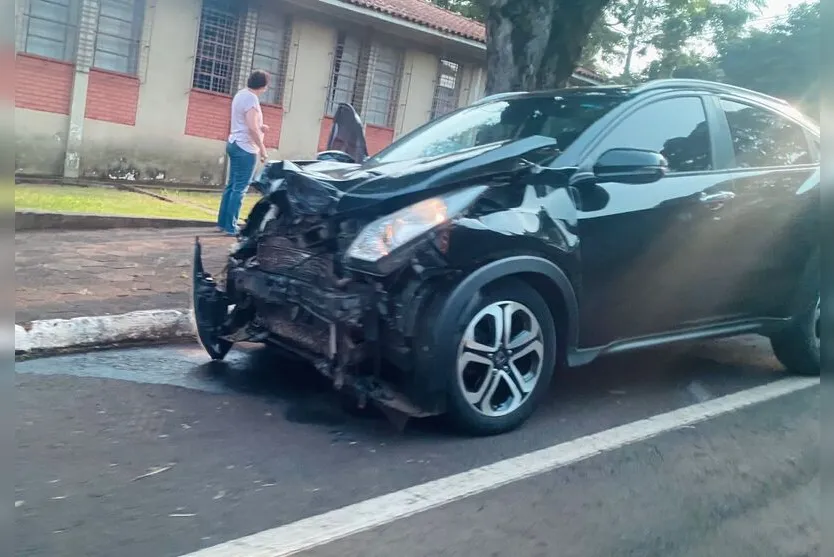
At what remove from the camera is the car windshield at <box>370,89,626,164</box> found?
4875mm

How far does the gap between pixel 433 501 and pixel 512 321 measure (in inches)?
45.2

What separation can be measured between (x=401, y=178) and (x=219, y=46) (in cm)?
1221

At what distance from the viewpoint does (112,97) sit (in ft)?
45.3

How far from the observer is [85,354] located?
501 cm

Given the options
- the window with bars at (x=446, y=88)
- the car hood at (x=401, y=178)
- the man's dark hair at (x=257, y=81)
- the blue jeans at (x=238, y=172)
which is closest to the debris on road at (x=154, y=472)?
Answer: the car hood at (x=401, y=178)

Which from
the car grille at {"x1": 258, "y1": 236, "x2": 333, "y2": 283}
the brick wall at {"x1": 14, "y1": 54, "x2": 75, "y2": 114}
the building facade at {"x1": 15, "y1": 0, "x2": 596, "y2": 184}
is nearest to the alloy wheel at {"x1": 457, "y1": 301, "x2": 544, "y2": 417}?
the car grille at {"x1": 258, "y1": 236, "x2": 333, "y2": 283}

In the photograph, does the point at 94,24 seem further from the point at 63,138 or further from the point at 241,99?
the point at 241,99

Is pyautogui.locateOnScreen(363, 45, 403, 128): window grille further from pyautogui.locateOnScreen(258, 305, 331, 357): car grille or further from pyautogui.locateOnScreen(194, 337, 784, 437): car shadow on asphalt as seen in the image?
pyautogui.locateOnScreen(258, 305, 331, 357): car grille

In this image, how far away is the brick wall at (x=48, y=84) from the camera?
12852 millimetres

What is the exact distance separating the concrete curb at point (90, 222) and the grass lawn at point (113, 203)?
0.15 metres

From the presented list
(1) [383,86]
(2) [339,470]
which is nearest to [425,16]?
(1) [383,86]

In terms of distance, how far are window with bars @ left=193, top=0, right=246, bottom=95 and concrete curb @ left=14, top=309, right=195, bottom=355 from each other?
1038 cm

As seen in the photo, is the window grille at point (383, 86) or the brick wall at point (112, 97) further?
the window grille at point (383, 86)

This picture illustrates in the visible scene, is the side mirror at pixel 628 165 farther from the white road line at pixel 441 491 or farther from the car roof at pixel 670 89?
the white road line at pixel 441 491
